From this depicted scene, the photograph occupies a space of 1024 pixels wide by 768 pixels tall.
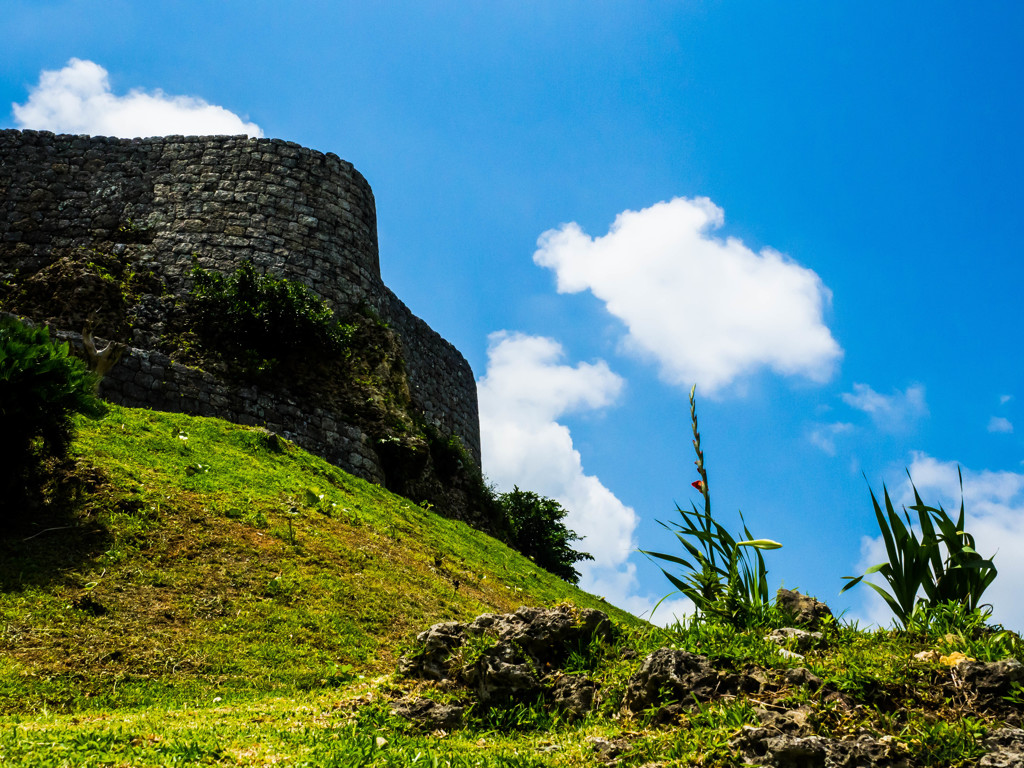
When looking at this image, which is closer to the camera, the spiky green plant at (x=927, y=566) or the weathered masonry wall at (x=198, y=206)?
the spiky green plant at (x=927, y=566)

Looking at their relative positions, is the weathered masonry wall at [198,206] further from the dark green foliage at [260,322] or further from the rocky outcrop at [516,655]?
the rocky outcrop at [516,655]

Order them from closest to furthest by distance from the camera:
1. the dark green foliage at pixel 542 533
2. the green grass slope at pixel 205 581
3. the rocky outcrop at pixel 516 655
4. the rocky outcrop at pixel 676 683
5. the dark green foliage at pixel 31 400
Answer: the rocky outcrop at pixel 676 683
the rocky outcrop at pixel 516 655
the green grass slope at pixel 205 581
the dark green foliage at pixel 31 400
the dark green foliage at pixel 542 533

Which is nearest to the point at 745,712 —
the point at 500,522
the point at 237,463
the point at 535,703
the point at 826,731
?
the point at 826,731

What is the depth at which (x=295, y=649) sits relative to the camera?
19.7ft

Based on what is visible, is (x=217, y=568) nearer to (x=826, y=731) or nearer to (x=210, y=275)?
(x=826, y=731)

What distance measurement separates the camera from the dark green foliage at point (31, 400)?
262 inches

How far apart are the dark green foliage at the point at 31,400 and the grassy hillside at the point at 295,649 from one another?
1.32 ft

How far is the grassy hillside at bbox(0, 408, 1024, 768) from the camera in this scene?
3.57 metres

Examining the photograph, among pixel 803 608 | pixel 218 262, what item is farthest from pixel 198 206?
pixel 803 608

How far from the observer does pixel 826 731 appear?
3.39 meters

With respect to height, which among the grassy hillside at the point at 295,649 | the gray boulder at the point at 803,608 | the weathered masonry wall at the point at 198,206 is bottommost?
the grassy hillside at the point at 295,649

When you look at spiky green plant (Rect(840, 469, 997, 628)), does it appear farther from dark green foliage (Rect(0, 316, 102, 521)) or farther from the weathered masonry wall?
the weathered masonry wall

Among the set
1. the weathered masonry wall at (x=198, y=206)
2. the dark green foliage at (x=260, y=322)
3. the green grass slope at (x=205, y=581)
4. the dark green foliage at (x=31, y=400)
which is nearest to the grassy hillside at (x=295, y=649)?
the green grass slope at (x=205, y=581)

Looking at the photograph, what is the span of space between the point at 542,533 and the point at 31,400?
1158 cm
